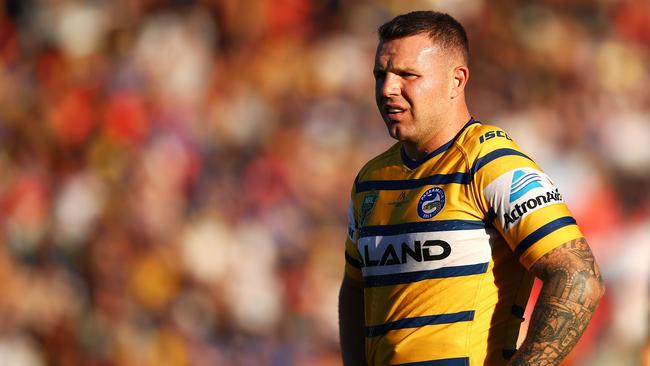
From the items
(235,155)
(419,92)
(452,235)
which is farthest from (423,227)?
(235,155)

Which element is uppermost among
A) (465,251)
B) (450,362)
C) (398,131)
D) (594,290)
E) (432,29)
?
(432,29)

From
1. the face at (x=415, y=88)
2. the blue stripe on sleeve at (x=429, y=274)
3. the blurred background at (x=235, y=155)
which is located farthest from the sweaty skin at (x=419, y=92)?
the blurred background at (x=235, y=155)

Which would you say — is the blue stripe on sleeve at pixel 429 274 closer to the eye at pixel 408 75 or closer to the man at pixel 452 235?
the man at pixel 452 235

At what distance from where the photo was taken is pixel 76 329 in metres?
5.07

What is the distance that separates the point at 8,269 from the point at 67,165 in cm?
62

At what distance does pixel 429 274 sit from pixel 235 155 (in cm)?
241

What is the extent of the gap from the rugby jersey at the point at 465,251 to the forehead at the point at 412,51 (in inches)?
7.6

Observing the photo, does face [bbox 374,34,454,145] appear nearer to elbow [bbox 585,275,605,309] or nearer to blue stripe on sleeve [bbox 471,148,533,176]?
blue stripe on sleeve [bbox 471,148,533,176]

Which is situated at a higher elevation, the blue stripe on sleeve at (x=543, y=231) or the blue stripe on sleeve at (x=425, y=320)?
the blue stripe on sleeve at (x=543, y=231)

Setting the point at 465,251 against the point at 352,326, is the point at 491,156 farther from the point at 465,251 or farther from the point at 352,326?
the point at 352,326

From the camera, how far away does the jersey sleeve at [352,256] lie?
2.73 metres

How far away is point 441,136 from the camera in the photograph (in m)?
2.47

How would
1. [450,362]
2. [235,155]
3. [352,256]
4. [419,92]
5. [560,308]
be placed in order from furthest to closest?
[235,155]
[352,256]
[419,92]
[450,362]
[560,308]

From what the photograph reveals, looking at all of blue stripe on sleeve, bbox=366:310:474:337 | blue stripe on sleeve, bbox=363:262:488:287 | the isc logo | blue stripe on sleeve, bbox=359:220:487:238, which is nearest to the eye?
the isc logo
